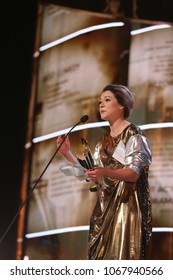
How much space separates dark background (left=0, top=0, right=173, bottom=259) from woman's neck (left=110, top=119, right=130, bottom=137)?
0.52 m

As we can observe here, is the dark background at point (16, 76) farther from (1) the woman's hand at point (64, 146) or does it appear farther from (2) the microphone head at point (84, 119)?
(2) the microphone head at point (84, 119)

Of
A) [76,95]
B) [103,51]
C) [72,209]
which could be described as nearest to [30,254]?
[72,209]

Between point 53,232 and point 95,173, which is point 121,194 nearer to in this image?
point 95,173

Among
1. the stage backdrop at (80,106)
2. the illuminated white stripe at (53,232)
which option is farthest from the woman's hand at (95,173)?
the illuminated white stripe at (53,232)

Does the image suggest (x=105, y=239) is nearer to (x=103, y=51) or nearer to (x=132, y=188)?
(x=132, y=188)

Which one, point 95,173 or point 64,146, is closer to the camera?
point 95,173

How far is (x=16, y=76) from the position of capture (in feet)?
13.4

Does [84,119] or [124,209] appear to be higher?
[84,119]

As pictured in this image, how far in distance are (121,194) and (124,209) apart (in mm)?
85

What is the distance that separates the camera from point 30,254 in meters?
3.84

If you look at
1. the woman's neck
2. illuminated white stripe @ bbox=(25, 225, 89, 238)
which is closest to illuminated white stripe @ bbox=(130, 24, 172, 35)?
the woman's neck

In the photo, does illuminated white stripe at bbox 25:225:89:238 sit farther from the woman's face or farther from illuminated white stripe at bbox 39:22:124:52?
illuminated white stripe at bbox 39:22:124:52

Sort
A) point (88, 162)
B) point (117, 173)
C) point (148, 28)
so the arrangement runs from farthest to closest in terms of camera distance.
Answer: point (148, 28) < point (88, 162) < point (117, 173)

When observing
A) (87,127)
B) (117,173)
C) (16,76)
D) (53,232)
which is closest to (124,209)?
(117,173)
